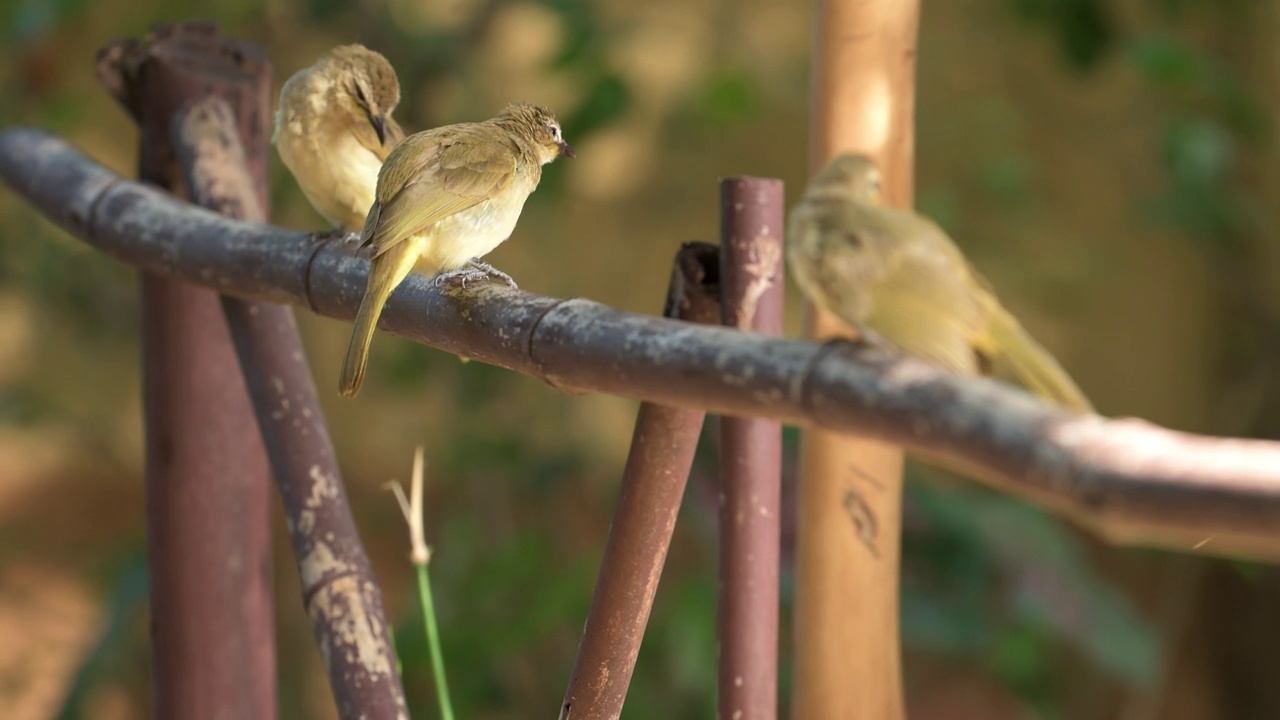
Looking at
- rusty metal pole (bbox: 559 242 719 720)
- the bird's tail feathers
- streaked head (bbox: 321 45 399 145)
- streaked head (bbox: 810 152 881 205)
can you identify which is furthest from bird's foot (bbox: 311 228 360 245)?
the bird's tail feathers

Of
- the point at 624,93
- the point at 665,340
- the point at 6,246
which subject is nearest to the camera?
the point at 665,340

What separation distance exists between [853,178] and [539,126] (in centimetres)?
42

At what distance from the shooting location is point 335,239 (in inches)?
55.3

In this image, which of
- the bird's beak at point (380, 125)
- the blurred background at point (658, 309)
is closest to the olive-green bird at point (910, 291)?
the bird's beak at point (380, 125)

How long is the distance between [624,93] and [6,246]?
1883 millimetres

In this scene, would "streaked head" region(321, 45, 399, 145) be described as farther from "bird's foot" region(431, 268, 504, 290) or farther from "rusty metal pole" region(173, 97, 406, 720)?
"bird's foot" region(431, 268, 504, 290)

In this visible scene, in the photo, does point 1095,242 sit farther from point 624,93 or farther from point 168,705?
point 168,705

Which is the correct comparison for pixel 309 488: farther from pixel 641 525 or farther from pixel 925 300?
pixel 925 300

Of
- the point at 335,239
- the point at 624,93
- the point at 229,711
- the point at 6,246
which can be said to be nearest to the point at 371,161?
the point at 335,239

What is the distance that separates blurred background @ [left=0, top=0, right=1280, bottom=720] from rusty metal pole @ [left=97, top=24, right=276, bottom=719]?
1130mm

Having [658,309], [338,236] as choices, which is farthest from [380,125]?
[658,309]

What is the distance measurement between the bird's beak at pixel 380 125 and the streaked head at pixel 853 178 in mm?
733

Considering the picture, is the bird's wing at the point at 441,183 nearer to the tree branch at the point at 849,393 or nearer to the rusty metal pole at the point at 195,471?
the tree branch at the point at 849,393

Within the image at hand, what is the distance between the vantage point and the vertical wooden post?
59.0 inches
